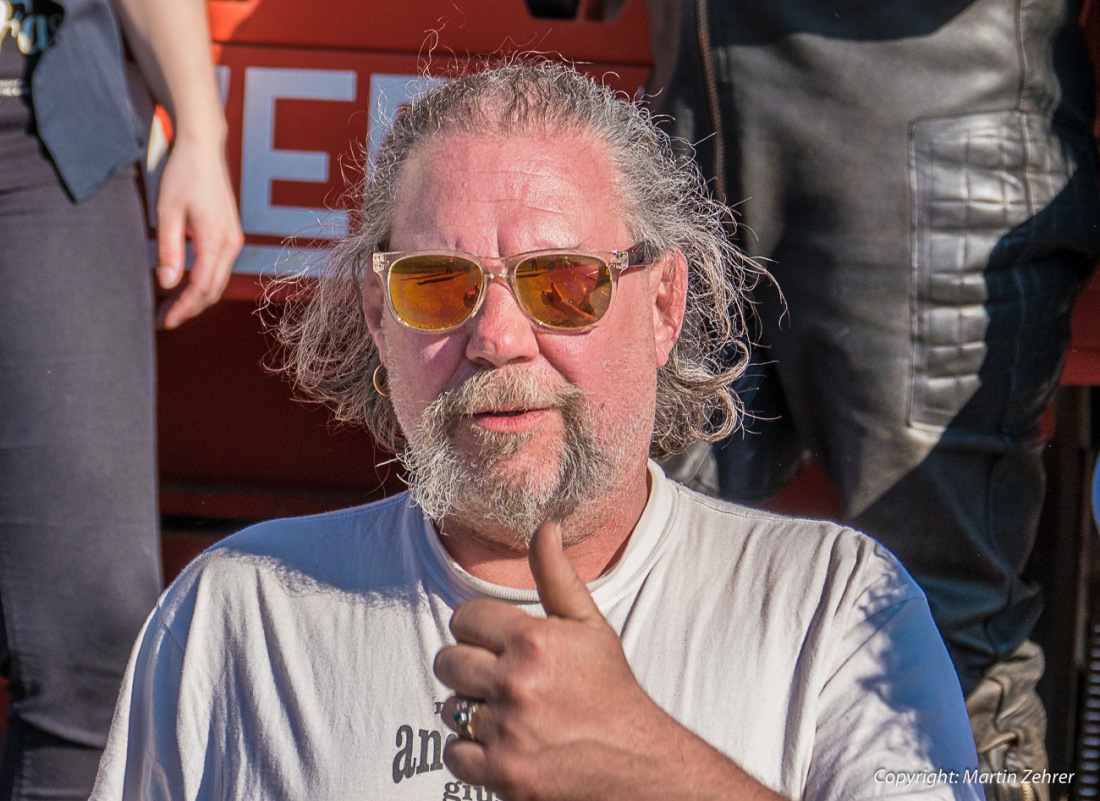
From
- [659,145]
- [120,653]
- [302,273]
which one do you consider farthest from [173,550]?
[659,145]

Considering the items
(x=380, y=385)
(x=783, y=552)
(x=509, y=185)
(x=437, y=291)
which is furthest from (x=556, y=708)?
(x=380, y=385)

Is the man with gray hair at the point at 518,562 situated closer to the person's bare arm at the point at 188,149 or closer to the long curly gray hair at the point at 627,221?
the long curly gray hair at the point at 627,221

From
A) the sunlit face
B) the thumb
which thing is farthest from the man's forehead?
the thumb

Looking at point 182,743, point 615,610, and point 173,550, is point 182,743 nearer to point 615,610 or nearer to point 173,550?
point 615,610

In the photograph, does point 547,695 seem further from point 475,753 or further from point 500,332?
point 500,332

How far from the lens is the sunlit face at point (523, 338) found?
4.91 feet

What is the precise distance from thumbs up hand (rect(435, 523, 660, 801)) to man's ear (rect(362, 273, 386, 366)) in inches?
28.0

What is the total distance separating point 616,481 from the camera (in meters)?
1.54

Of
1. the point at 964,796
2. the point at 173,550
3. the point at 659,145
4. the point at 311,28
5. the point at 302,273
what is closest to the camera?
the point at 964,796

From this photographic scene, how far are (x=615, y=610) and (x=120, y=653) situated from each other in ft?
3.07

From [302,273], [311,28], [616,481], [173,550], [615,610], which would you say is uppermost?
[311,28]

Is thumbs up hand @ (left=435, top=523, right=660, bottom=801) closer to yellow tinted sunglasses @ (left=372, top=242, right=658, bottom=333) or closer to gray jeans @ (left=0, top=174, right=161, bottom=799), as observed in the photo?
yellow tinted sunglasses @ (left=372, top=242, right=658, bottom=333)

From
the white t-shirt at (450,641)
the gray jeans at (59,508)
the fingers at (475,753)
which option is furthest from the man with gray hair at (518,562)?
the gray jeans at (59,508)

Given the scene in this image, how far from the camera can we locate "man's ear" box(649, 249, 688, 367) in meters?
1.76
